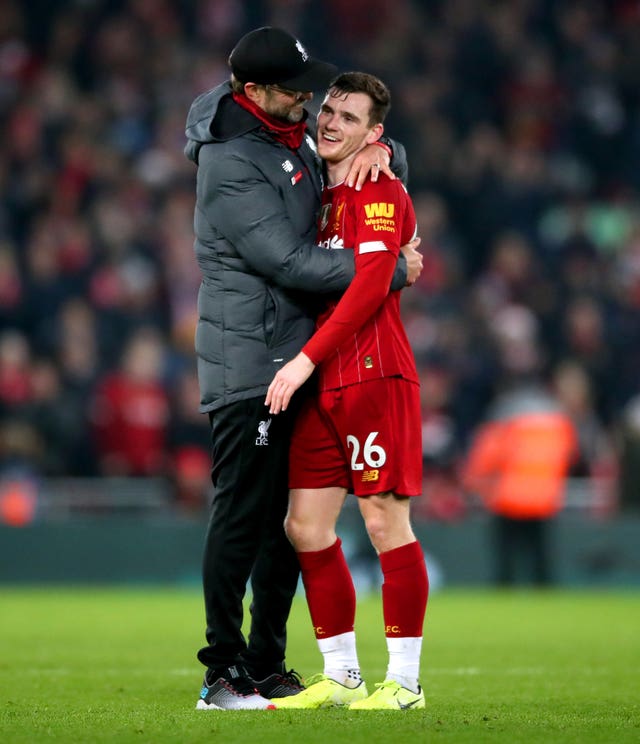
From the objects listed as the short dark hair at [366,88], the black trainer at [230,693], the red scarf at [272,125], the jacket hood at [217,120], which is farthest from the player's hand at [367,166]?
the black trainer at [230,693]

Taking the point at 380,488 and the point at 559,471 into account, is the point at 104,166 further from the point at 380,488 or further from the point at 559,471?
the point at 380,488

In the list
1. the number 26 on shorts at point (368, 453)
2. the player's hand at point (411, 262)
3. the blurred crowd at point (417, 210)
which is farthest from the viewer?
the blurred crowd at point (417, 210)

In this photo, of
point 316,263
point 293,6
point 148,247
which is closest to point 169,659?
point 316,263

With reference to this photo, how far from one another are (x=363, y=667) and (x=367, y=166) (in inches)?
100

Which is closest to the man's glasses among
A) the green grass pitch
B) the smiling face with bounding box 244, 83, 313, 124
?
the smiling face with bounding box 244, 83, 313, 124

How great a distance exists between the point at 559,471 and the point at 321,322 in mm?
7855

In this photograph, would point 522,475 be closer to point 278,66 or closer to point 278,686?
point 278,686

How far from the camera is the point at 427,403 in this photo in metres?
13.9

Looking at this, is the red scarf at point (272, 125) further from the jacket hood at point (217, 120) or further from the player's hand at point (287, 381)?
the player's hand at point (287, 381)

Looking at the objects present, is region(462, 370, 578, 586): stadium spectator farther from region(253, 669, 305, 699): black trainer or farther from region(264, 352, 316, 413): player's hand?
region(264, 352, 316, 413): player's hand

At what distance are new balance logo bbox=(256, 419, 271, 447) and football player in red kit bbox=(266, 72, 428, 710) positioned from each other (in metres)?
0.14

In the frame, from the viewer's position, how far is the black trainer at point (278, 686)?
19.1 feet

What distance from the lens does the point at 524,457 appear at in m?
13.2

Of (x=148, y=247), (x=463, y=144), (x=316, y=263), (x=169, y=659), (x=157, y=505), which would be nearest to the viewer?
(x=316, y=263)
